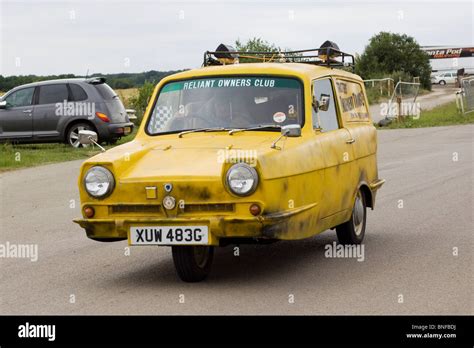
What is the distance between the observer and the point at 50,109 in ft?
85.3

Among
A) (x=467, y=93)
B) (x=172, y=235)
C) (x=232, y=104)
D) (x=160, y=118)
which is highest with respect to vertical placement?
(x=232, y=104)

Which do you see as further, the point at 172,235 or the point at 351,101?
the point at 351,101

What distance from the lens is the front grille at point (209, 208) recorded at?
8094 millimetres

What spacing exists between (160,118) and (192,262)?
1.90 meters

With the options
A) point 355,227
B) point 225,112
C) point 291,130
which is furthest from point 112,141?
point 291,130

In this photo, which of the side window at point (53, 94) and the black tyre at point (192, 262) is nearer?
the black tyre at point (192, 262)

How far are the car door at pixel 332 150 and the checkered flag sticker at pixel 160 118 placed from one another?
4.51ft

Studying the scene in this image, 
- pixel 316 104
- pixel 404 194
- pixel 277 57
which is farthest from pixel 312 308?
pixel 404 194

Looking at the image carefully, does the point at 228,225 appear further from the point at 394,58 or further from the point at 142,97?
the point at 394,58

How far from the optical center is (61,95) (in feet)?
85.8

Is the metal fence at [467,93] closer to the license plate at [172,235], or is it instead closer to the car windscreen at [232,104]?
the car windscreen at [232,104]

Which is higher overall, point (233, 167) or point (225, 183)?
point (233, 167)

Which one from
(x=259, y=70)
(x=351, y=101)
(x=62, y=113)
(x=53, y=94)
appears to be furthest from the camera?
(x=53, y=94)

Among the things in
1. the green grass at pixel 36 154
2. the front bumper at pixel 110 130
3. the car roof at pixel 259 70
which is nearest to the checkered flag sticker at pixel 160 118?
the car roof at pixel 259 70
